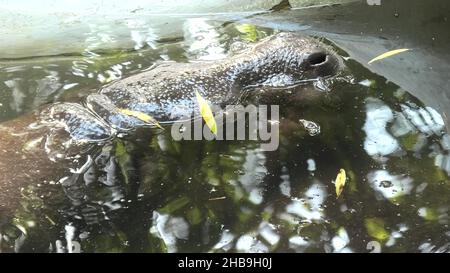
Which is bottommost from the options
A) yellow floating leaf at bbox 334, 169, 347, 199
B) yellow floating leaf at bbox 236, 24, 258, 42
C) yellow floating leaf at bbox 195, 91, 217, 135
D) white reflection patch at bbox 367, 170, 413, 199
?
white reflection patch at bbox 367, 170, 413, 199

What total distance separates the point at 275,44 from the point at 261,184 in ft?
4.45

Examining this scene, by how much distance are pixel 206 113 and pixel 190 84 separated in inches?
11.7

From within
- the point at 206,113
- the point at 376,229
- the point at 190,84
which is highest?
the point at 190,84

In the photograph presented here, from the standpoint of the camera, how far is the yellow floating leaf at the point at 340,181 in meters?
2.76

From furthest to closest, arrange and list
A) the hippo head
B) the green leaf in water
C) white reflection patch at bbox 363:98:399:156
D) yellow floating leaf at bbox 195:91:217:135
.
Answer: the hippo head < yellow floating leaf at bbox 195:91:217:135 < white reflection patch at bbox 363:98:399:156 < the green leaf in water

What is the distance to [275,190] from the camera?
9.19 ft

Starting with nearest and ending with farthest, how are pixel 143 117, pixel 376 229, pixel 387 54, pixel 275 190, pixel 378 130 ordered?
pixel 376 229, pixel 275 190, pixel 378 130, pixel 143 117, pixel 387 54

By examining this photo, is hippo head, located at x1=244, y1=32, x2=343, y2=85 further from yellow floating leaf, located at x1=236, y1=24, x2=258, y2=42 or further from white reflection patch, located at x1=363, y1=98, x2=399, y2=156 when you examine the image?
yellow floating leaf, located at x1=236, y1=24, x2=258, y2=42

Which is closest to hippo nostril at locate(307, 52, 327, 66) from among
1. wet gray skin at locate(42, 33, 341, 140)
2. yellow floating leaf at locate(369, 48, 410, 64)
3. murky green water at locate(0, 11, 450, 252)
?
wet gray skin at locate(42, 33, 341, 140)

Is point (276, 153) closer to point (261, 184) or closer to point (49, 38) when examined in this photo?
point (261, 184)

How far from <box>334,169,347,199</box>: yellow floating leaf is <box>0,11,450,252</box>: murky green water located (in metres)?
0.03

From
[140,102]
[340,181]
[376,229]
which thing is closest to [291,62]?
[140,102]

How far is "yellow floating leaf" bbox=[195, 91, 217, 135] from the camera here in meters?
3.32

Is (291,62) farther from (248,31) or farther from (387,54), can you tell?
(248,31)
